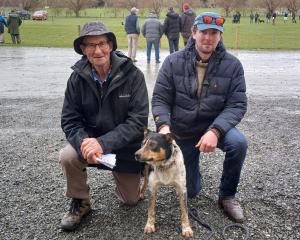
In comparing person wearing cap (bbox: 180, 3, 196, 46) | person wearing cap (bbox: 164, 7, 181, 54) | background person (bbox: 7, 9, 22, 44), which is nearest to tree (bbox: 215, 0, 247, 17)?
background person (bbox: 7, 9, 22, 44)

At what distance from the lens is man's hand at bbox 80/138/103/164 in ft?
12.0

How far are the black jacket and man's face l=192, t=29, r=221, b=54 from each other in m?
0.72

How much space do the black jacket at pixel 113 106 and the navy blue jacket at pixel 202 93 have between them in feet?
0.96

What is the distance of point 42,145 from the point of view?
639cm

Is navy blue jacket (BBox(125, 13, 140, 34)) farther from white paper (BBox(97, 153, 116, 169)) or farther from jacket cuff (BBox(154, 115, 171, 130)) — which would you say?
white paper (BBox(97, 153, 116, 169))

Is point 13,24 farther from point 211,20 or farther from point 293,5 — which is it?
point 293,5

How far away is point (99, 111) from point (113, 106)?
0.15m

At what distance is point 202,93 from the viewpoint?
4.18 metres

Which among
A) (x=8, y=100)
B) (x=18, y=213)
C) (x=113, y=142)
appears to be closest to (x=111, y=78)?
(x=113, y=142)

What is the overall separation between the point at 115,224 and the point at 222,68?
1.96 m

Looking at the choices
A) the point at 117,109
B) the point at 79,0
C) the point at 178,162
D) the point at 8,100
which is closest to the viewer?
the point at 178,162

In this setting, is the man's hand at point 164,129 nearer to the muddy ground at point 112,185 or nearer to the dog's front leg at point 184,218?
the dog's front leg at point 184,218

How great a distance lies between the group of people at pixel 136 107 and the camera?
3881mm

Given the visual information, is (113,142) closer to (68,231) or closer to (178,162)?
(178,162)
